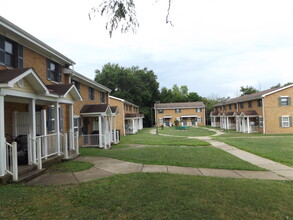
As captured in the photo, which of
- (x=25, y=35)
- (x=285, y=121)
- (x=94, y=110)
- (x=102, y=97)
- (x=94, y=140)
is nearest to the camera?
(x=25, y=35)

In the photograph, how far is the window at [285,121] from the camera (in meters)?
27.7

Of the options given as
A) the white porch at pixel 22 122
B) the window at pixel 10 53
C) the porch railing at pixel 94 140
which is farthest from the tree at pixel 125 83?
the window at pixel 10 53

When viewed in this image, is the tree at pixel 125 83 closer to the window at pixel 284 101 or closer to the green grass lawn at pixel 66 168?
the window at pixel 284 101

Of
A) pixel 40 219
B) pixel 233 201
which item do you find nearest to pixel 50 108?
pixel 40 219

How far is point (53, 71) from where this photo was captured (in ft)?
39.1

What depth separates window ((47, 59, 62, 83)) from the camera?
11335 mm

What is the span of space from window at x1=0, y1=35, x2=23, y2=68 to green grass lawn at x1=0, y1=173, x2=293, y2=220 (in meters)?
5.09

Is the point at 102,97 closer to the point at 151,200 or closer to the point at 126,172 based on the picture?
the point at 126,172

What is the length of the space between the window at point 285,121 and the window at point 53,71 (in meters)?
28.4

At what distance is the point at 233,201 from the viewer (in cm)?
463

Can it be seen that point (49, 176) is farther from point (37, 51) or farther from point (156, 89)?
point (156, 89)

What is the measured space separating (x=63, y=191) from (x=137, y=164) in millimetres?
4012

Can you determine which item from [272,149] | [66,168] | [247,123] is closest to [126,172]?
[66,168]

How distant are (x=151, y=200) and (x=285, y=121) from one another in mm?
29821
